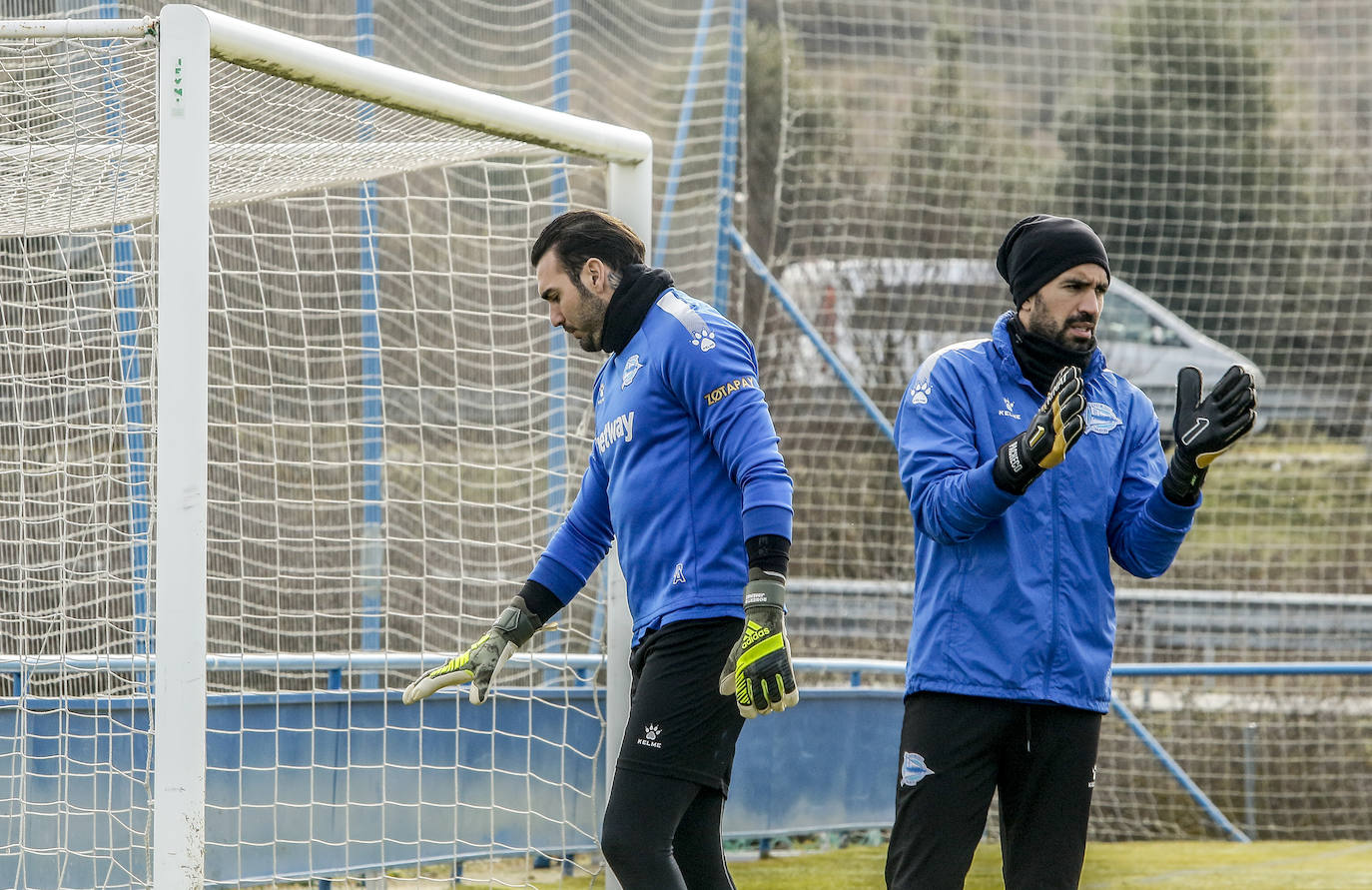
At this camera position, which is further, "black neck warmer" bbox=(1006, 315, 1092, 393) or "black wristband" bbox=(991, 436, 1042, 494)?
"black neck warmer" bbox=(1006, 315, 1092, 393)

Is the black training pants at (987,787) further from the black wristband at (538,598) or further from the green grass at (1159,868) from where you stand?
the green grass at (1159,868)

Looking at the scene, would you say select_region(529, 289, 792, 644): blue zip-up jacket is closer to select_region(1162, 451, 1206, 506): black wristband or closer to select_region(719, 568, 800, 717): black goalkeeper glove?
select_region(719, 568, 800, 717): black goalkeeper glove

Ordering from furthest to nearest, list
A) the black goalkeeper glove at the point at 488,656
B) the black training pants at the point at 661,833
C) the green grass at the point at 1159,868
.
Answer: the green grass at the point at 1159,868, the black goalkeeper glove at the point at 488,656, the black training pants at the point at 661,833

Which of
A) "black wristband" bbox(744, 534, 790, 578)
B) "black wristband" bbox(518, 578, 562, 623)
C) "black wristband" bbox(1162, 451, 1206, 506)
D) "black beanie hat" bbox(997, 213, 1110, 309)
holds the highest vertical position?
"black beanie hat" bbox(997, 213, 1110, 309)

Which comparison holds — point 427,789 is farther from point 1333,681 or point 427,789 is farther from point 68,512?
point 1333,681

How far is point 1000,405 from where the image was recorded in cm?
287

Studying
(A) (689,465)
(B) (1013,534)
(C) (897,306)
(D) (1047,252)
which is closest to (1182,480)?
(B) (1013,534)

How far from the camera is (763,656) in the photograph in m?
2.77

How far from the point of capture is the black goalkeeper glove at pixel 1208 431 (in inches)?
108

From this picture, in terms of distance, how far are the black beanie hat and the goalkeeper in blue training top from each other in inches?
22.4

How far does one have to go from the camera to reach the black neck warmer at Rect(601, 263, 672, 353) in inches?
123

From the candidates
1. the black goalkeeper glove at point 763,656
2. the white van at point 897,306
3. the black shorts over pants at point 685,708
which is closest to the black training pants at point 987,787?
the black goalkeeper glove at point 763,656

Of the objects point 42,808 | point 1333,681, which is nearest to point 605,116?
point 42,808

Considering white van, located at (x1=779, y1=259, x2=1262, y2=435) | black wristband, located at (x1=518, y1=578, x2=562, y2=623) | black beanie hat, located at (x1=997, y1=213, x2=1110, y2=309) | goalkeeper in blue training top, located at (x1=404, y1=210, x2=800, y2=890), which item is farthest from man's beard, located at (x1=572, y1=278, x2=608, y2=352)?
white van, located at (x1=779, y1=259, x2=1262, y2=435)
